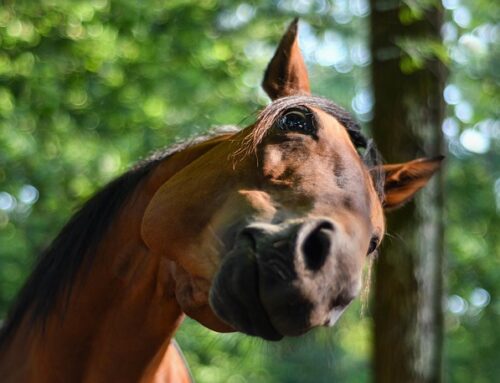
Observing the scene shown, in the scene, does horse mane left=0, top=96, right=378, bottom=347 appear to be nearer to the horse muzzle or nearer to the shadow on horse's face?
the shadow on horse's face

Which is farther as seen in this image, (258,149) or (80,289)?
(80,289)

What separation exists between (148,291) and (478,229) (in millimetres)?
8432

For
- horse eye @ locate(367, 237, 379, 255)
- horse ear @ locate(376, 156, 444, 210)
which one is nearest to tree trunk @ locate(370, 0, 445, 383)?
horse ear @ locate(376, 156, 444, 210)

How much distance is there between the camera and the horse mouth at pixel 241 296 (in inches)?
105

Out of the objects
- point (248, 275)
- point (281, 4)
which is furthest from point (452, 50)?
point (248, 275)

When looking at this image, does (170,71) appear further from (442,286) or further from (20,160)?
(442,286)

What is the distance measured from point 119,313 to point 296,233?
3.79ft

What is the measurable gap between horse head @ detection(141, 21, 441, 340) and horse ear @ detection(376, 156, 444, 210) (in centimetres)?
2

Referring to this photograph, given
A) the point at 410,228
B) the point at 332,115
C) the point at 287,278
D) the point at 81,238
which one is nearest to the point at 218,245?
the point at 287,278

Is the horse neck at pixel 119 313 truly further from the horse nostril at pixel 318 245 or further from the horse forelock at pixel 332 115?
the horse nostril at pixel 318 245

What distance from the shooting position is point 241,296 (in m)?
2.69

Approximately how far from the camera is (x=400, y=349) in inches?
231

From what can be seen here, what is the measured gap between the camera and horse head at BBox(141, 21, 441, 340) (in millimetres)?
2605

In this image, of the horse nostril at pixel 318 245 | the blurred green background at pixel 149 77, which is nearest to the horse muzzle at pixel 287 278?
the horse nostril at pixel 318 245
